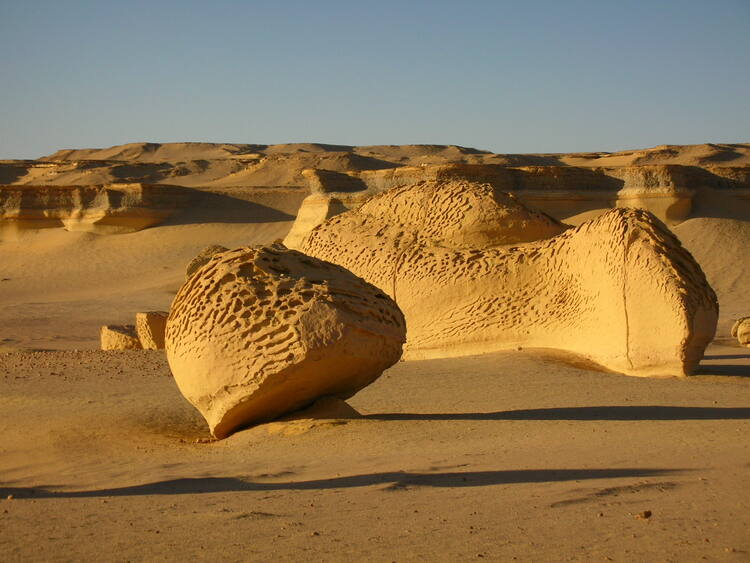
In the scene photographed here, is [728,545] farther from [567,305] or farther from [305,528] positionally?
[567,305]

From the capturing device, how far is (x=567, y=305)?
927cm

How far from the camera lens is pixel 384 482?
14.8 feet

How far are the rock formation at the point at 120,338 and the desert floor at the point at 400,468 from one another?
203cm

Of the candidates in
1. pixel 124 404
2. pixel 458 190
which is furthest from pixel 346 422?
pixel 458 190

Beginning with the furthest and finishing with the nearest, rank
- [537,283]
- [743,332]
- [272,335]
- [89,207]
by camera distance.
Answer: [89,207] < [743,332] < [537,283] < [272,335]

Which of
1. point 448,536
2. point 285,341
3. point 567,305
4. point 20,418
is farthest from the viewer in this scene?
point 567,305

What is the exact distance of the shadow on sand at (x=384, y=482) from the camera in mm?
4473

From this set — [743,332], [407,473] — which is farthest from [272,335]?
[743,332]

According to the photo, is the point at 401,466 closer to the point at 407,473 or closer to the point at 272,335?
the point at 407,473

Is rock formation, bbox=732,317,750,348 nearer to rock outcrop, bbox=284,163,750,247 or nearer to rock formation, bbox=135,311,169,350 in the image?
rock formation, bbox=135,311,169,350

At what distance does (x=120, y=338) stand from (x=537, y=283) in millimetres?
5395

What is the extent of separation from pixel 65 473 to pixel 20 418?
1.90 meters

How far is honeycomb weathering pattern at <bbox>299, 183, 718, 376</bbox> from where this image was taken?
8.23 m

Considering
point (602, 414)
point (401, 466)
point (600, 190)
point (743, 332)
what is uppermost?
point (600, 190)
